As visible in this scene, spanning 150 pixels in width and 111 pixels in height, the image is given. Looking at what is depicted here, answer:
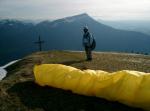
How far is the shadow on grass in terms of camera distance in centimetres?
1633

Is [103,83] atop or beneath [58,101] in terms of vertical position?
atop

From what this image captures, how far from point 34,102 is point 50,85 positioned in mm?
2788

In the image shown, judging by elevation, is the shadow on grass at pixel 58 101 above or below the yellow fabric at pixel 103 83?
below

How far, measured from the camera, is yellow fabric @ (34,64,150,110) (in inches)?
615

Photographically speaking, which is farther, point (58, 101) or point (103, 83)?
point (58, 101)

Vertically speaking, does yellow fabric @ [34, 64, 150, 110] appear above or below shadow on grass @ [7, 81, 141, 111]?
above

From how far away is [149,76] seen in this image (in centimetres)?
1586

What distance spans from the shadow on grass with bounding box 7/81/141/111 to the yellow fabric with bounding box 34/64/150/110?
32 centimetres

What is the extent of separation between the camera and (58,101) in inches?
690

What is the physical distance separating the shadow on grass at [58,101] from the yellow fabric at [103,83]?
1.04 ft

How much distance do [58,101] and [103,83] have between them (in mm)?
2510

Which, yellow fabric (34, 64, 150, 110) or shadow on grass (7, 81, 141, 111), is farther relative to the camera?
shadow on grass (7, 81, 141, 111)

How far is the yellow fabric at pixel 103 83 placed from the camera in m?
15.6

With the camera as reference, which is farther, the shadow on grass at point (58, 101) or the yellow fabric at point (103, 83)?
the shadow on grass at point (58, 101)
